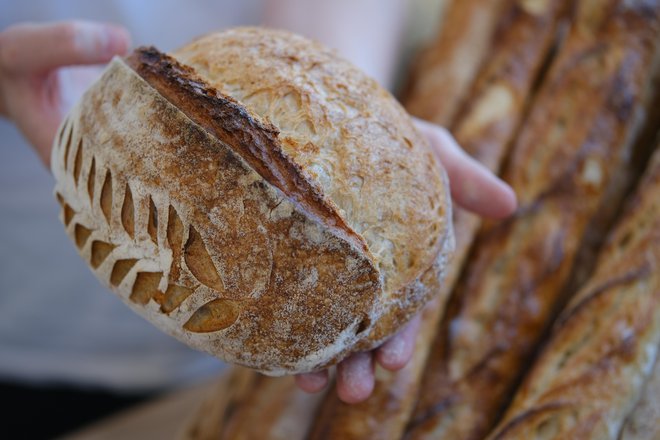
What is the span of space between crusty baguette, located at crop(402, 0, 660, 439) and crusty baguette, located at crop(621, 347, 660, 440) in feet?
0.74

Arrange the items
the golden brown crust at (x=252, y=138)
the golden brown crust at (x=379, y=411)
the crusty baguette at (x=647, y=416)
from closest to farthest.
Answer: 1. the golden brown crust at (x=252, y=138)
2. the crusty baguette at (x=647, y=416)
3. the golden brown crust at (x=379, y=411)

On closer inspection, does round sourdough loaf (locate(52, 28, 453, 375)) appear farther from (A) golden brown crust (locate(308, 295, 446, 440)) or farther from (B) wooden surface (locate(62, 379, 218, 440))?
(B) wooden surface (locate(62, 379, 218, 440))

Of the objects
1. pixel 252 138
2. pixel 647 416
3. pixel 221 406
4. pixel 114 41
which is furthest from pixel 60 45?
pixel 647 416

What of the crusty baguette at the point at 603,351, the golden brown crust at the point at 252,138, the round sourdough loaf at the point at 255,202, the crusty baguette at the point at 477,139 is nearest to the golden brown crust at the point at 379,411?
the crusty baguette at the point at 477,139

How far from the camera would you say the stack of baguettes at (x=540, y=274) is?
99 cm

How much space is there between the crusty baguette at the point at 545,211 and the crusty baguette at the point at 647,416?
8.8 inches

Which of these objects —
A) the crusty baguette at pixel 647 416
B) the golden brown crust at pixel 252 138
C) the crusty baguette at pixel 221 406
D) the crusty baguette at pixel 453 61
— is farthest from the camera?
the crusty baguette at pixel 453 61

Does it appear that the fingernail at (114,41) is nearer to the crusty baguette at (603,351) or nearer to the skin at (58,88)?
the skin at (58,88)

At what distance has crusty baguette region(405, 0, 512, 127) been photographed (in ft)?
4.84

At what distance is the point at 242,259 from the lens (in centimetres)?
66

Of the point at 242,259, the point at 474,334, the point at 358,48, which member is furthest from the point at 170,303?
the point at 358,48

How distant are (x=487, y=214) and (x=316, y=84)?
0.44 m

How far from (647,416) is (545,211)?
0.43 meters

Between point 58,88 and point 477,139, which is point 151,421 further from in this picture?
point 477,139
